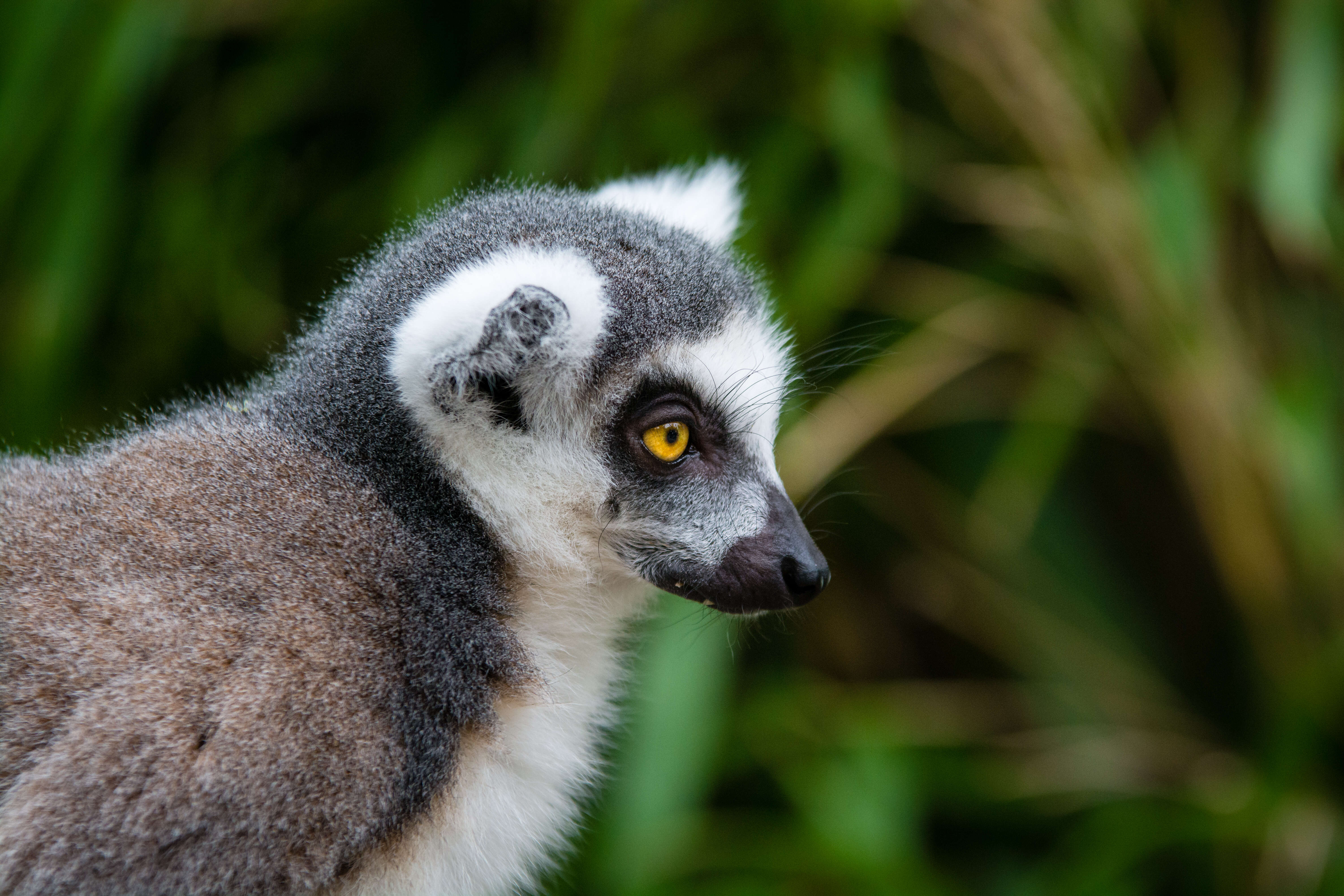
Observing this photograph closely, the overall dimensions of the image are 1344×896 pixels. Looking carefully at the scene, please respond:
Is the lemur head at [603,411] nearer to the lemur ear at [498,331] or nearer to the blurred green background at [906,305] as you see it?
the lemur ear at [498,331]

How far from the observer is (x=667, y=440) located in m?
1.42

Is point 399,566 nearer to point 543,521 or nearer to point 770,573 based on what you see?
point 543,521

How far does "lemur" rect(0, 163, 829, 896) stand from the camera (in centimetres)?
110

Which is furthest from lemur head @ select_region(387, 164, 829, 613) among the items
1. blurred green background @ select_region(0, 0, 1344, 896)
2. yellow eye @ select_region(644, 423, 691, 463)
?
blurred green background @ select_region(0, 0, 1344, 896)

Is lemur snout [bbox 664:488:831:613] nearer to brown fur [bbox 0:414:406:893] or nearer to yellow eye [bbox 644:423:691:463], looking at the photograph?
yellow eye [bbox 644:423:691:463]

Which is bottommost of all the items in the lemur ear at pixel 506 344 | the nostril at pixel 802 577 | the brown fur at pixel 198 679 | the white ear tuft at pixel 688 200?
the brown fur at pixel 198 679

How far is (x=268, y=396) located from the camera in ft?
4.96

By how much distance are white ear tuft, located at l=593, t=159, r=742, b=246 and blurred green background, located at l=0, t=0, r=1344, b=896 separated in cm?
49

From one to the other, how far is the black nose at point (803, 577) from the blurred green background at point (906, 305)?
0.84 meters

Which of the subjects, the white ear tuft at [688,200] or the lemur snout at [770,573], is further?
the white ear tuft at [688,200]

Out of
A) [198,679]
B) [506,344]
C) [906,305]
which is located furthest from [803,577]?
[906,305]

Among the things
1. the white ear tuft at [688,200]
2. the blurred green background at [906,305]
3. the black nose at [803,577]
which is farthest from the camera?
the blurred green background at [906,305]

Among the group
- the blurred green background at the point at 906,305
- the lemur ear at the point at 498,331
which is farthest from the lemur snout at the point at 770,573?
the blurred green background at the point at 906,305

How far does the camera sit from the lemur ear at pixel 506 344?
4.10 feet
